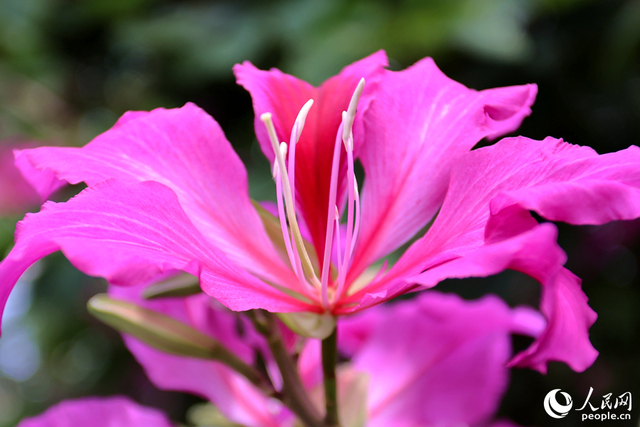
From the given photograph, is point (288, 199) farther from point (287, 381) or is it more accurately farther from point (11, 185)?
point (11, 185)

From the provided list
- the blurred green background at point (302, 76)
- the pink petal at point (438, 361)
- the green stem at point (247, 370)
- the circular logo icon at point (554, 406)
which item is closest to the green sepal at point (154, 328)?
the green stem at point (247, 370)

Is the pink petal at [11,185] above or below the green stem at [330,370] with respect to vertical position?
below

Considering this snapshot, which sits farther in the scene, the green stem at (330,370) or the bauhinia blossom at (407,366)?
the bauhinia blossom at (407,366)

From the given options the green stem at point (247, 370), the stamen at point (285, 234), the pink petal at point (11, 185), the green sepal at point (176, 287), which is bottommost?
the pink petal at point (11, 185)

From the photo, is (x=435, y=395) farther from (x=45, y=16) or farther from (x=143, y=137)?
(x=45, y=16)

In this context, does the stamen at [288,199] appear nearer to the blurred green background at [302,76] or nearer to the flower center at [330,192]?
the flower center at [330,192]

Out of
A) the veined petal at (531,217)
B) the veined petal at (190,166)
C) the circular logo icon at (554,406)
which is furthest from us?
the circular logo icon at (554,406)

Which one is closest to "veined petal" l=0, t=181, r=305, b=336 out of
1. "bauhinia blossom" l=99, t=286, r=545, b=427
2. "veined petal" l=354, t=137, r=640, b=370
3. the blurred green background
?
"veined petal" l=354, t=137, r=640, b=370

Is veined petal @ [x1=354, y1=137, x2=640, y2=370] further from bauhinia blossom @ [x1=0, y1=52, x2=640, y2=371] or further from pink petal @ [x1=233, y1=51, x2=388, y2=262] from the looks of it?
pink petal @ [x1=233, y1=51, x2=388, y2=262]
